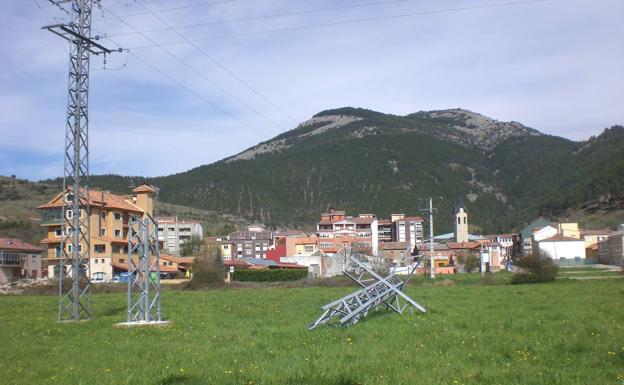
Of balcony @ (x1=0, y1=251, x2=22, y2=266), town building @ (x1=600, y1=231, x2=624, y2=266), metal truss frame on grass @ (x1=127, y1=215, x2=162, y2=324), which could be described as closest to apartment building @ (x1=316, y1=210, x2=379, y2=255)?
town building @ (x1=600, y1=231, x2=624, y2=266)

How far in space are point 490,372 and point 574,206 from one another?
179 metres

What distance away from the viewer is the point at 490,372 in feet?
37.8

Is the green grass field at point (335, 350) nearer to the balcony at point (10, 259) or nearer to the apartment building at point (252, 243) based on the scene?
the balcony at point (10, 259)

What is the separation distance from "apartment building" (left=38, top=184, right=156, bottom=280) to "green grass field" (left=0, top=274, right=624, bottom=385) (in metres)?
51.8

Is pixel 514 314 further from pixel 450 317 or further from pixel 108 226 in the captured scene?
pixel 108 226

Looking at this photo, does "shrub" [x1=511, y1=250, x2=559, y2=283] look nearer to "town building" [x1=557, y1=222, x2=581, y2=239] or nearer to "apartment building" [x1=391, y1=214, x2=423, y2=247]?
"town building" [x1=557, y1=222, x2=581, y2=239]

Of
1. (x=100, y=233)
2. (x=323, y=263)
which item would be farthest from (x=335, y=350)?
(x=323, y=263)

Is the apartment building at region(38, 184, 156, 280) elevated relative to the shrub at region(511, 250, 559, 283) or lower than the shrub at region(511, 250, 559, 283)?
elevated

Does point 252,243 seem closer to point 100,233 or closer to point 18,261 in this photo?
point 18,261

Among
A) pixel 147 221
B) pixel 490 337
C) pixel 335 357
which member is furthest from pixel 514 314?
pixel 147 221

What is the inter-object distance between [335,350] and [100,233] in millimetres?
69694

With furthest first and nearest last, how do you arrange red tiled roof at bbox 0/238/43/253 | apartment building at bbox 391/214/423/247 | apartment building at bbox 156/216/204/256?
apartment building at bbox 391/214/423/247, apartment building at bbox 156/216/204/256, red tiled roof at bbox 0/238/43/253

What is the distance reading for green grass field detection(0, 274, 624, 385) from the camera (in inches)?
451

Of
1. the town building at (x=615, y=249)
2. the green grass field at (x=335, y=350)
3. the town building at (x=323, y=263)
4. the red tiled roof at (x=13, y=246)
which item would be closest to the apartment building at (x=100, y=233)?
the red tiled roof at (x=13, y=246)
